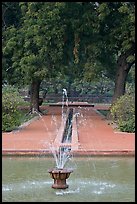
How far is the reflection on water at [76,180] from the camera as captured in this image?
7.98 m

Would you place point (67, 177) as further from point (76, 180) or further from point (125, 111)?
point (125, 111)

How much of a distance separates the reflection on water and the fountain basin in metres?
0.11

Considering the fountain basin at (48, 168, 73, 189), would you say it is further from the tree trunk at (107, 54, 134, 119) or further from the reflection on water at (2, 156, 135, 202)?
the tree trunk at (107, 54, 134, 119)

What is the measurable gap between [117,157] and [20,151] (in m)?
2.21

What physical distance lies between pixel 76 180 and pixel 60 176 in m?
0.91

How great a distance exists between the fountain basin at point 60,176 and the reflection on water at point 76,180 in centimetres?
11

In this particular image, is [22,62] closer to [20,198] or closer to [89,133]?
[89,133]

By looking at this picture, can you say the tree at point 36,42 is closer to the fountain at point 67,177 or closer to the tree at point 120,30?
the tree at point 120,30

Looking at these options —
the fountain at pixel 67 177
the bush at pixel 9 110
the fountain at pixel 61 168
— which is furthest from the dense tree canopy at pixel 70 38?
the fountain at pixel 67 177

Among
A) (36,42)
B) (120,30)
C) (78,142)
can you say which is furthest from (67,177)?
(120,30)

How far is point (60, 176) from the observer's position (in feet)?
28.2

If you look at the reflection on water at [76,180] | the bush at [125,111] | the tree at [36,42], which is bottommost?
the reflection on water at [76,180]

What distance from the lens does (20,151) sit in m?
12.4

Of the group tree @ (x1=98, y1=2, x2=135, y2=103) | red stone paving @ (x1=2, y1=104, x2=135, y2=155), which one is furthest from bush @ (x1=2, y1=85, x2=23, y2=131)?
tree @ (x1=98, y1=2, x2=135, y2=103)
